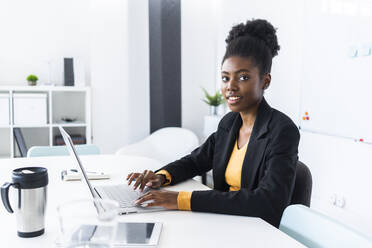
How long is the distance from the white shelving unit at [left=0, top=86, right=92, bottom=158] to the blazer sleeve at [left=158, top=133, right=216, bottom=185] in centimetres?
209

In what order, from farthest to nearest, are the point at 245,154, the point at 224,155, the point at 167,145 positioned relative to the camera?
1. the point at 167,145
2. the point at 224,155
3. the point at 245,154

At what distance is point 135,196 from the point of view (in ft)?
4.06

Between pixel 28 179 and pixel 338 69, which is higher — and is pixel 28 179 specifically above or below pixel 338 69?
below

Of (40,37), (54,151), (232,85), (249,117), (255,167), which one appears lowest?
(54,151)

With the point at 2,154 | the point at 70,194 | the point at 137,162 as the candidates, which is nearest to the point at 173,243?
the point at 70,194

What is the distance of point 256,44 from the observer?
1464mm

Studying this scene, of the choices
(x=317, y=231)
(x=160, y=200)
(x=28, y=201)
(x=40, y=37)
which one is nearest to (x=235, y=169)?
(x=160, y=200)

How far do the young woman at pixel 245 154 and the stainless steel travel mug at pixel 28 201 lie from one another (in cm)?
32

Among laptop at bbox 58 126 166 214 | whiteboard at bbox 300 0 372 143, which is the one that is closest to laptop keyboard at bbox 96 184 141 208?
laptop at bbox 58 126 166 214

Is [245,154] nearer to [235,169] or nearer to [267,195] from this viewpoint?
[235,169]

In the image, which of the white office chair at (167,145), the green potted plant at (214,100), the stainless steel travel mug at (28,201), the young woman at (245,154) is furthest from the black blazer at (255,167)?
the green potted plant at (214,100)

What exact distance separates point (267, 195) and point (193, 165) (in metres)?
0.53

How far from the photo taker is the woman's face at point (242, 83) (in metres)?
1.44

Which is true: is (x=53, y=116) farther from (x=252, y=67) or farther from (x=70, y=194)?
(x=252, y=67)
